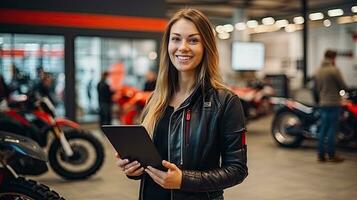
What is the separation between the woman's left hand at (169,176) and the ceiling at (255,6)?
1182 centimetres

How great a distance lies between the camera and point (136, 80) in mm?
11953

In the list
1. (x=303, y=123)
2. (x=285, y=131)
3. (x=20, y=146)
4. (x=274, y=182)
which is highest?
(x=20, y=146)

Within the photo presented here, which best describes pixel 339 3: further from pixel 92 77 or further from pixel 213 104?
pixel 213 104

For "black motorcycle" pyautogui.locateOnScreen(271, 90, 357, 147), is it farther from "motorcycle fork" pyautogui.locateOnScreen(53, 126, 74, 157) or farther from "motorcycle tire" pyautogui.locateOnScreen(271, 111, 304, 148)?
"motorcycle fork" pyautogui.locateOnScreen(53, 126, 74, 157)

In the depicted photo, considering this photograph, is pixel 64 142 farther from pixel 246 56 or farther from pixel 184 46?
pixel 246 56

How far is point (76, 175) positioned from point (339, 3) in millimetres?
10176

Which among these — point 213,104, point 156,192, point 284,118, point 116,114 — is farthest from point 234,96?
point 116,114

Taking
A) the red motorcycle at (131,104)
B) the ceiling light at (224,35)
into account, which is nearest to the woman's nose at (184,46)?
the red motorcycle at (131,104)

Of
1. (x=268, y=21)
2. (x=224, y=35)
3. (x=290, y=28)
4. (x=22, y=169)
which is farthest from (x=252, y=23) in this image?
(x=22, y=169)

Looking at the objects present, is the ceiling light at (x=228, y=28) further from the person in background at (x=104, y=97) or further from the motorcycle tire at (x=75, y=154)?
the motorcycle tire at (x=75, y=154)

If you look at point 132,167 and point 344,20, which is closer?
point 132,167

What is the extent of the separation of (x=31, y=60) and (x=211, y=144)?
927cm

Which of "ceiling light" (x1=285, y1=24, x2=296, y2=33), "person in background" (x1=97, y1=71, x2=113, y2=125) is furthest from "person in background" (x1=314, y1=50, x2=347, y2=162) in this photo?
"ceiling light" (x1=285, y1=24, x2=296, y2=33)

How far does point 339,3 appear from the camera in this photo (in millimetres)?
12992
